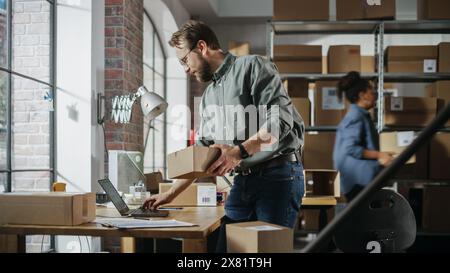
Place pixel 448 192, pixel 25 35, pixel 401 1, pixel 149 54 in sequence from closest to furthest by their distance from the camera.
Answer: pixel 25 35 → pixel 448 192 → pixel 149 54 → pixel 401 1

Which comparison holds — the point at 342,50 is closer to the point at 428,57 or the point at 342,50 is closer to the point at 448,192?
the point at 428,57

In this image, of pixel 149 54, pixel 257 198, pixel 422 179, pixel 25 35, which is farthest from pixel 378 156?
pixel 149 54

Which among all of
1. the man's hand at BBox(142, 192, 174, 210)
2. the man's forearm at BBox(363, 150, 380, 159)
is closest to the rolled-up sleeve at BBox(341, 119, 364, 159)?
the man's forearm at BBox(363, 150, 380, 159)

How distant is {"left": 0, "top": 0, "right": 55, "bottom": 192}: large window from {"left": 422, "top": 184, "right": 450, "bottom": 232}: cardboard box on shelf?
2588mm

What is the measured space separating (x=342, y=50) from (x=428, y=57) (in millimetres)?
641

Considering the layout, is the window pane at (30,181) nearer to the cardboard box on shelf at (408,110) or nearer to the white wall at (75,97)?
the white wall at (75,97)

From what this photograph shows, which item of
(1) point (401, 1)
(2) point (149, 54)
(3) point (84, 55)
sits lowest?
(3) point (84, 55)

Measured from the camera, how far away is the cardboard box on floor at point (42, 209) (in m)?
1.62

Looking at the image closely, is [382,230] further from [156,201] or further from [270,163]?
[156,201]

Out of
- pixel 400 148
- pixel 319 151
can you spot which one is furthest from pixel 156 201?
pixel 319 151

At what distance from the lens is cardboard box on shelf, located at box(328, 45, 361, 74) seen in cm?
410

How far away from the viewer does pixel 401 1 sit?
213 inches

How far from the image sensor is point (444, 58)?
4090 millimetres

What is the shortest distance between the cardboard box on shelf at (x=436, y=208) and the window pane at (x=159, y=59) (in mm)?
2587
